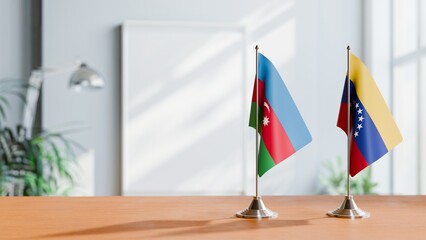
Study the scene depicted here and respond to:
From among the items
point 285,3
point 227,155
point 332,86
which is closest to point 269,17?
point 285,3

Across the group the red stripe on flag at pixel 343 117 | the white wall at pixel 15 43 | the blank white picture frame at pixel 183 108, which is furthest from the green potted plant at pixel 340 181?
the red stripe on flag at pixel 343 117

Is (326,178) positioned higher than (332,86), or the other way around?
(332,86)

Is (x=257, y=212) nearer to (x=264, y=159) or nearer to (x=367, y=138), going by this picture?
(x=264, y=159)

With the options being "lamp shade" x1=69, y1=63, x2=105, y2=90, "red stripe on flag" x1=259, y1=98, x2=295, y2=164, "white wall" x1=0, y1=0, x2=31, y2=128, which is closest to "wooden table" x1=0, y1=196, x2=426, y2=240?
"red stripe on flag" x1=259, y1=98, x2=295, y2=164

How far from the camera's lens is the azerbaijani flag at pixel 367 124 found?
5.17 feet

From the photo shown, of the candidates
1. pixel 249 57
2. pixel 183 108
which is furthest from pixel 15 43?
pixel 249 57

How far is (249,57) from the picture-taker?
596 centimetres

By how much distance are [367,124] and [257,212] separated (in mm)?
337

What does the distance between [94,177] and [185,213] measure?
4431mm

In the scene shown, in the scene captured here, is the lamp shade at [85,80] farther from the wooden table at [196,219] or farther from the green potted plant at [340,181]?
the wooden table at [196,219]

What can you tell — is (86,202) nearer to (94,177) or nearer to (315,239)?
(315,239)

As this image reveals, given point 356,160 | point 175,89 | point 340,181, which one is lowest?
point 340,181

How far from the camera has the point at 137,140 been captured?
5.83 meters

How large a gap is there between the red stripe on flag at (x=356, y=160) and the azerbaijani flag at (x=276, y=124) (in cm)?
11
